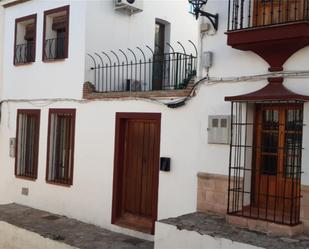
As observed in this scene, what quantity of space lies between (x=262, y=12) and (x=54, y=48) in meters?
5.86

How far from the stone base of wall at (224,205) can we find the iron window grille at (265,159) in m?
0.10

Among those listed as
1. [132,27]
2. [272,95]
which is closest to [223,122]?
[272,95]

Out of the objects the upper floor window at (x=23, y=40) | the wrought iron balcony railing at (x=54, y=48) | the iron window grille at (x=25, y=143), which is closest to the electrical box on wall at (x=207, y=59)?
the wrought iron balcony railing at (x=54, y=48)

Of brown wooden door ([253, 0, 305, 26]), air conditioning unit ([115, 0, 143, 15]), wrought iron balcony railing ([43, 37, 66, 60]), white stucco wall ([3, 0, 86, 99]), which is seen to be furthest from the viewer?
wrought iron balcony railing ([43, 37, 66, 60])

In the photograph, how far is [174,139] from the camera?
8203mm

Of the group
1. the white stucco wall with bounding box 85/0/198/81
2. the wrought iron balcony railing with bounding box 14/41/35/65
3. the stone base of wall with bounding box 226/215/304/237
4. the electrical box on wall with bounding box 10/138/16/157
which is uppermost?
the white stucco wall with bounding box 85/0/198/81

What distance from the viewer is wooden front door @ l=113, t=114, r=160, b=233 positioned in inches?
343

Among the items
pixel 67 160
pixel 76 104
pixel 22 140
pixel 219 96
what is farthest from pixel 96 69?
pixel 219 96

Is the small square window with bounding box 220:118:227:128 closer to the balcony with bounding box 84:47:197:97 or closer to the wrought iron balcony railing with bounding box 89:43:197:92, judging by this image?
the balcony with bounding box 84:47:197:97

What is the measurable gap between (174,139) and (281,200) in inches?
85.1

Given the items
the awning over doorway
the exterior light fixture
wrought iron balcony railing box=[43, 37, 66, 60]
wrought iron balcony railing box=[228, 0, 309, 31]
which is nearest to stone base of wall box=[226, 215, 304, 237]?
the awning over doorway

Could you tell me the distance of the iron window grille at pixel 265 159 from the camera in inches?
266

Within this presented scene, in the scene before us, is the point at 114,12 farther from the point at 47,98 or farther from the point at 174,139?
the point at 174,139

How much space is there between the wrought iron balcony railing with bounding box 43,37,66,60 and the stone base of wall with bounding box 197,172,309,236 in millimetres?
5228
